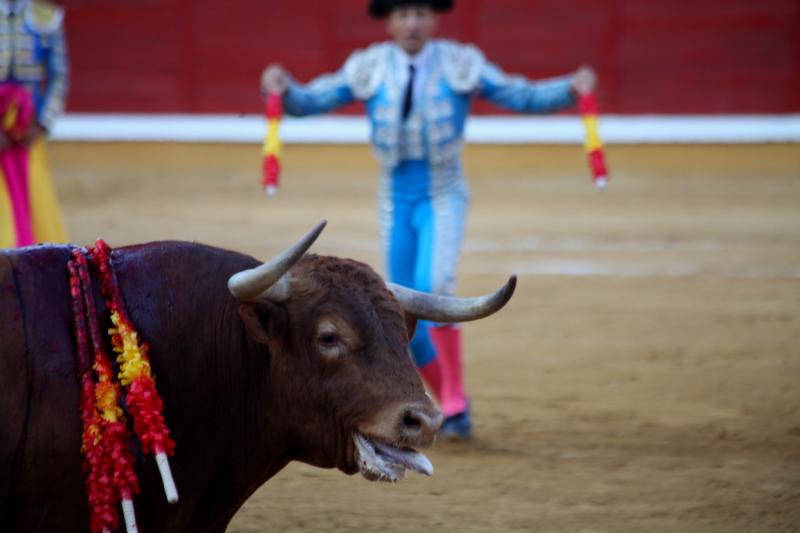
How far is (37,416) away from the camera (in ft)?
7.99

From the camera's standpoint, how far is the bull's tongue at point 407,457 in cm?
250

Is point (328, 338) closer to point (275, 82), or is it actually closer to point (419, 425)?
point (419, 425)

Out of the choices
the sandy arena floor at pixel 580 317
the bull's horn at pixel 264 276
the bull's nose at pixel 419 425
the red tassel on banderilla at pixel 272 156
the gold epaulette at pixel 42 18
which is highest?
the gold epaulette at pixel 42 18

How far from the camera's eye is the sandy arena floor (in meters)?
3.80

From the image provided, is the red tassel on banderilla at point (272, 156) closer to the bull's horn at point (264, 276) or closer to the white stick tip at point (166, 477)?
the bull's horn at point (264, 276)

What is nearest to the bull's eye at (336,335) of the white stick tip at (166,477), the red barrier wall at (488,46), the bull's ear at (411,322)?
the bull's ear at (411,322)

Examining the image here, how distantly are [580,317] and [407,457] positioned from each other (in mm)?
3702

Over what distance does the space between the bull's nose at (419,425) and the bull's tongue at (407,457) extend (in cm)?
3

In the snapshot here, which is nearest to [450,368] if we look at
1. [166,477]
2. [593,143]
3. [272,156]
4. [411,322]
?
[593,143]

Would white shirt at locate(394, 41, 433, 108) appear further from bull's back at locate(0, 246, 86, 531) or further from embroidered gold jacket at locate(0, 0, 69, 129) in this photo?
bull's back at locate(0, 246, 86, 531)

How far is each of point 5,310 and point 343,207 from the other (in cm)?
651

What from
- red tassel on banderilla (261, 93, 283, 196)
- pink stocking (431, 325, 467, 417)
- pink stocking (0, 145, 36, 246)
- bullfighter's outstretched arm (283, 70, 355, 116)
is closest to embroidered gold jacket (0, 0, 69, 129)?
pink stocking (0, 145, 36, 246)

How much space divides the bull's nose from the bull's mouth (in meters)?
0.04

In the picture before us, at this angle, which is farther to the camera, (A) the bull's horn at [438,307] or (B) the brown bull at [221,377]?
(A) the bull's horn at [438,307]
